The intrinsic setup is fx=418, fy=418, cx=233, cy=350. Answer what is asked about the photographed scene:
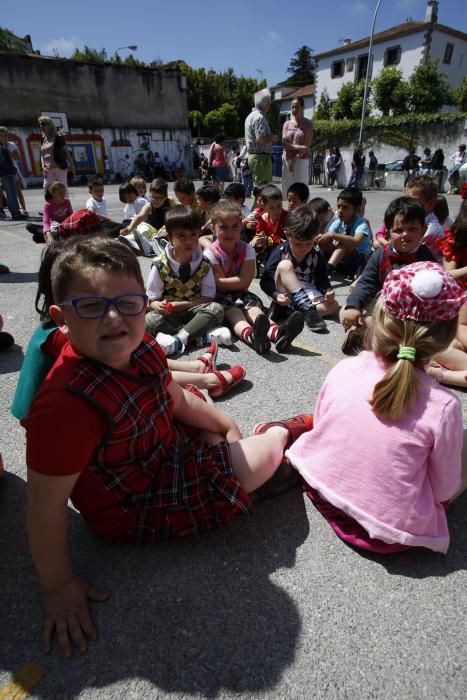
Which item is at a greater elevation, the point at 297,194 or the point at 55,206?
the point at 297,194

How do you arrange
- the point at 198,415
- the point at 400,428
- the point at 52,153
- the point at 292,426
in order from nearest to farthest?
the point at 400,428
the point at 198,415
the point at 292,426
the point at 52,153

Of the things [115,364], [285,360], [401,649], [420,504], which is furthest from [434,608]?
[285,360]

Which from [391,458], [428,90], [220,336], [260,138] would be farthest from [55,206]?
[428,90]

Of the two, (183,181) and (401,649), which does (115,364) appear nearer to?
(401,649)

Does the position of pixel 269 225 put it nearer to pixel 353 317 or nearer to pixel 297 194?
pixel 297 194

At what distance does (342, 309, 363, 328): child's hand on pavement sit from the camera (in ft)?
11.1

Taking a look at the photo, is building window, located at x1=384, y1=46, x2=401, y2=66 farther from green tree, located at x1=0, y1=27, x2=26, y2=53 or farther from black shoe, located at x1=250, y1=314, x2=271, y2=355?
black shoe, located at x1=250, y1=314, x2=271, y2=355

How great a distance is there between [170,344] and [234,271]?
3.48ft

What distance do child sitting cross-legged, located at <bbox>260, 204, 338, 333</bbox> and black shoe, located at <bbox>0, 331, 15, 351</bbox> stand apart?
224 centimetres

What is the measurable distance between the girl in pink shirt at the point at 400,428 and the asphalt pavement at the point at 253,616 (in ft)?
0.34

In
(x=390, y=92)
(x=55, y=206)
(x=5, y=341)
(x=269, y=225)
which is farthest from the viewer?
(x=390, y=92)

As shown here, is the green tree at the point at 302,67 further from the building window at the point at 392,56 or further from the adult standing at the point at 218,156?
the adult standing at the point at 218,156

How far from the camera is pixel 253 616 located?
54.4 inches

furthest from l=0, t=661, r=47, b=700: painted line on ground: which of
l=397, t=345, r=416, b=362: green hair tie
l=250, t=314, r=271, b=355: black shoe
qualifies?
l=250, t=314, r=271, b=355: black shoe
